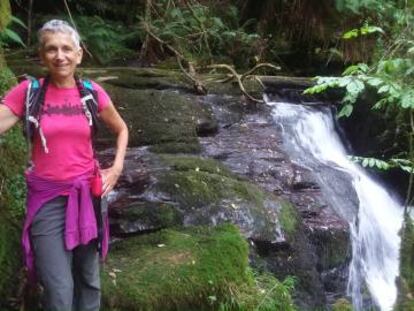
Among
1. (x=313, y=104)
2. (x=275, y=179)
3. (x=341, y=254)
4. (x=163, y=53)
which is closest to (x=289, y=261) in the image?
(x=341, y=254)

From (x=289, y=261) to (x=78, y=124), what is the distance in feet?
10.3

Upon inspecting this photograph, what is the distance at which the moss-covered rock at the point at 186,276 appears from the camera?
12.5 feet

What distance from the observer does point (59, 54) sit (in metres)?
3.03

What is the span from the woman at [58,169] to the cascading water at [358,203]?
164 inches

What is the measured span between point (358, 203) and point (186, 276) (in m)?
3.94

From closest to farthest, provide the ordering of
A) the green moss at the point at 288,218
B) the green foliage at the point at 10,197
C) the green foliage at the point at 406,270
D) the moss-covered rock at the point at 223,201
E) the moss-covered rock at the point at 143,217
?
the green foliage at the point at 10,197 < the green foliage at the point at 406,270 < the moss-covered rock at the point at 143,217 < the moss-covered rock at the point at 223,201 < the green moss at the point at 288,218

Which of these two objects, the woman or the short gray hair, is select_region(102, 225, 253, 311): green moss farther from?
the short gray hair

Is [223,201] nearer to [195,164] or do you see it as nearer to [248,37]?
[195,164]

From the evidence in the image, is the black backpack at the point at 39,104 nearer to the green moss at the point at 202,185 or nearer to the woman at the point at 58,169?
the woman at the point at 58,169

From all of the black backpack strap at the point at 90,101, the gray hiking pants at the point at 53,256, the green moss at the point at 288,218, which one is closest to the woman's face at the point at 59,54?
the black backpack strap at the point at 90,101

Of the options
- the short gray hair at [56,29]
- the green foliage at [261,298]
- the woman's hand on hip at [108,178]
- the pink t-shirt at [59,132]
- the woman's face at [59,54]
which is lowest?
the green foliage at [261,298]

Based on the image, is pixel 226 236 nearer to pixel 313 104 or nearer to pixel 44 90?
pixel 44 90

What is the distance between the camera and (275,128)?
8367 millimetres

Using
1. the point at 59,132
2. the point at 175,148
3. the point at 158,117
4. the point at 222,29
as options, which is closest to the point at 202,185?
the point at 175,148
